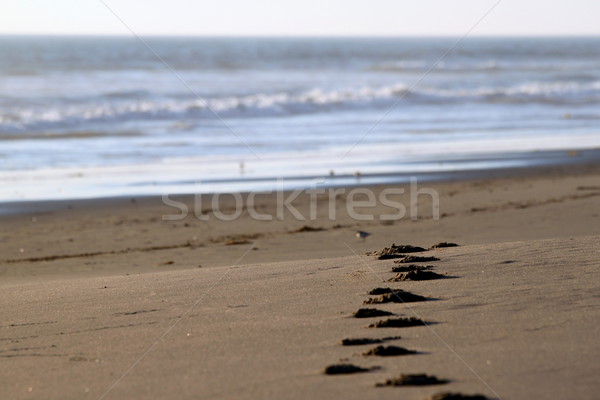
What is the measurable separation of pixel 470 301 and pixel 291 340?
1.28 m

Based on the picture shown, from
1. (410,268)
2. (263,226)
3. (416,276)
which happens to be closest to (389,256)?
(410,268)

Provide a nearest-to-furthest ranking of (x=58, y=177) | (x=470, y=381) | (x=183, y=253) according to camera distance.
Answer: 1. (x=470, y=381)
2. (x=183, y=253)
3. (x=58, y=177)

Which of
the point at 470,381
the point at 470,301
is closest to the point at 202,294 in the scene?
the point at 470,301

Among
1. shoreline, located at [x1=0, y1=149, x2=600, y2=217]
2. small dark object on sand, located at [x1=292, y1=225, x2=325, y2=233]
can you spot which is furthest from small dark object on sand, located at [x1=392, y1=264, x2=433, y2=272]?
shoreline, located at [x1=0, y1=149, x2=600, y2=217]

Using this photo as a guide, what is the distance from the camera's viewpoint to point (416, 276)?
5816mm

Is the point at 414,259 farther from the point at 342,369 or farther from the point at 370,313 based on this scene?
the point at 342,369

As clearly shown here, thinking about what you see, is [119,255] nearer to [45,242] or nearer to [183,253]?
[183,253]

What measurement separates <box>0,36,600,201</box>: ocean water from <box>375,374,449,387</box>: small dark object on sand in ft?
30.7

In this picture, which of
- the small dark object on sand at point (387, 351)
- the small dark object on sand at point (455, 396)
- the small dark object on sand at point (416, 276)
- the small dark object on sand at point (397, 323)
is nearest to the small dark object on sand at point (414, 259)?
the small dark object on sand at point (416, 276)

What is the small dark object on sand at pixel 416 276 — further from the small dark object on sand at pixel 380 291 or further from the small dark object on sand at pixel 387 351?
the small dark object on sand at pixel 387 351

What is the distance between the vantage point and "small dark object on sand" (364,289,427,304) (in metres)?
5.25

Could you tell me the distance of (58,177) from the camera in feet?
46.8

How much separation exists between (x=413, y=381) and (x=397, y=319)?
98 centimetres

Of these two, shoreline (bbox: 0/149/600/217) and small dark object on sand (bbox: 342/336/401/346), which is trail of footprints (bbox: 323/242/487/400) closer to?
small dark object on sand (bbox: 342/336/401/346)
